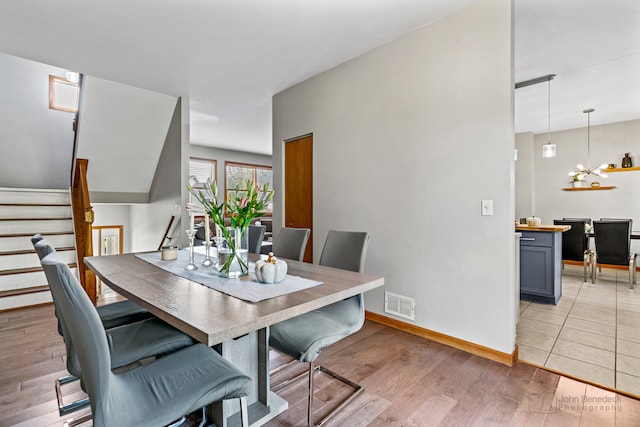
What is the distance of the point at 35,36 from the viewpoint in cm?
278

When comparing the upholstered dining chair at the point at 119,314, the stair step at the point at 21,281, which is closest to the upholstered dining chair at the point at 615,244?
the upholstered dining chair at the point at 119,314

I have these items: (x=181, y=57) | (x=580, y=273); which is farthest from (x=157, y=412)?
(x=580, y=273)

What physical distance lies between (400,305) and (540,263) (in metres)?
1.94

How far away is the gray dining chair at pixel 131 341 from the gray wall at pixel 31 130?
4.34 m

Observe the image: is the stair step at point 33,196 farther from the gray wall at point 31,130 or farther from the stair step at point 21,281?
the stair step at point 21,281

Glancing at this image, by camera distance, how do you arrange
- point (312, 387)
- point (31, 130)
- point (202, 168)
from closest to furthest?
point (312, 387) < point (31, 130) < point (202, 168)

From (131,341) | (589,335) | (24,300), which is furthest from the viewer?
(24,300)

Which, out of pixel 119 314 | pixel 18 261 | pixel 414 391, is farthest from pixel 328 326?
pixel 18 261

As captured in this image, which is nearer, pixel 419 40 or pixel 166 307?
pixel 166 307

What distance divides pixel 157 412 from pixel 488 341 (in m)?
2.22

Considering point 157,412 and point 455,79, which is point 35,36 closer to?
point 157,412

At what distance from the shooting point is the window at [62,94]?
4586 mm

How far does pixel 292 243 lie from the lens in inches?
97.8

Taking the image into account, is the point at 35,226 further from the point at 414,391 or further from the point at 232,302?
the point at 414,391
